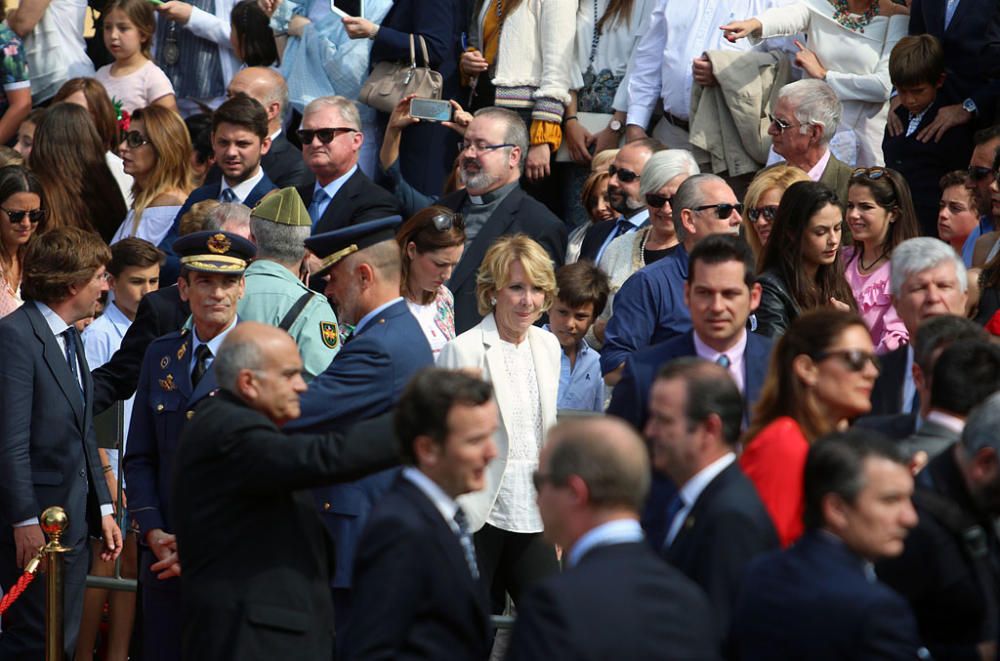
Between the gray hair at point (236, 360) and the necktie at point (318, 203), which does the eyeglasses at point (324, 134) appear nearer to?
the necktie at point (318, 203)

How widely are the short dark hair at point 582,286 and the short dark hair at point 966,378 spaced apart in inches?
118

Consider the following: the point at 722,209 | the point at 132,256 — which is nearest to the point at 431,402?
the point at 722,209

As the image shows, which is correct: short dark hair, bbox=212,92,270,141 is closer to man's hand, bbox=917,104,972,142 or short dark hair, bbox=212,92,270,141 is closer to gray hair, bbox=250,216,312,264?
gray hair, bbox=250,216,312,264

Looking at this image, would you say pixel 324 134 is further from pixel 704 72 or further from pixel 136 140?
pixel 704 72

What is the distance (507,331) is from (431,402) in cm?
272

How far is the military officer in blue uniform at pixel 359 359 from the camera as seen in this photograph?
19.6 feet

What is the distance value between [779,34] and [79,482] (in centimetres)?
523

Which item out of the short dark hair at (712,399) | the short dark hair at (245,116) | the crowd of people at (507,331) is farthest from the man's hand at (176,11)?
the short dark hair at (712,399)

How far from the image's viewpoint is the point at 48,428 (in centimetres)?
720

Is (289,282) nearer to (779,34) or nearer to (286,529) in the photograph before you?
(286,529)

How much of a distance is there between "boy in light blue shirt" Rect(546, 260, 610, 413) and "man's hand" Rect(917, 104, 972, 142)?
2413 millimetres

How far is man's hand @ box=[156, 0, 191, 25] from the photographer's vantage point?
11.9 m

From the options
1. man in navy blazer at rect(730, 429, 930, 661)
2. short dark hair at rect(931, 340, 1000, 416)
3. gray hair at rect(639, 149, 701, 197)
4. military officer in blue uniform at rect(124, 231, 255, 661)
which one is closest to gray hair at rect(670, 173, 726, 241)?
gray hair at rect(639, 149, 701, 197)

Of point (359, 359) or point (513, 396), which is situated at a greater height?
point (359, 359)
